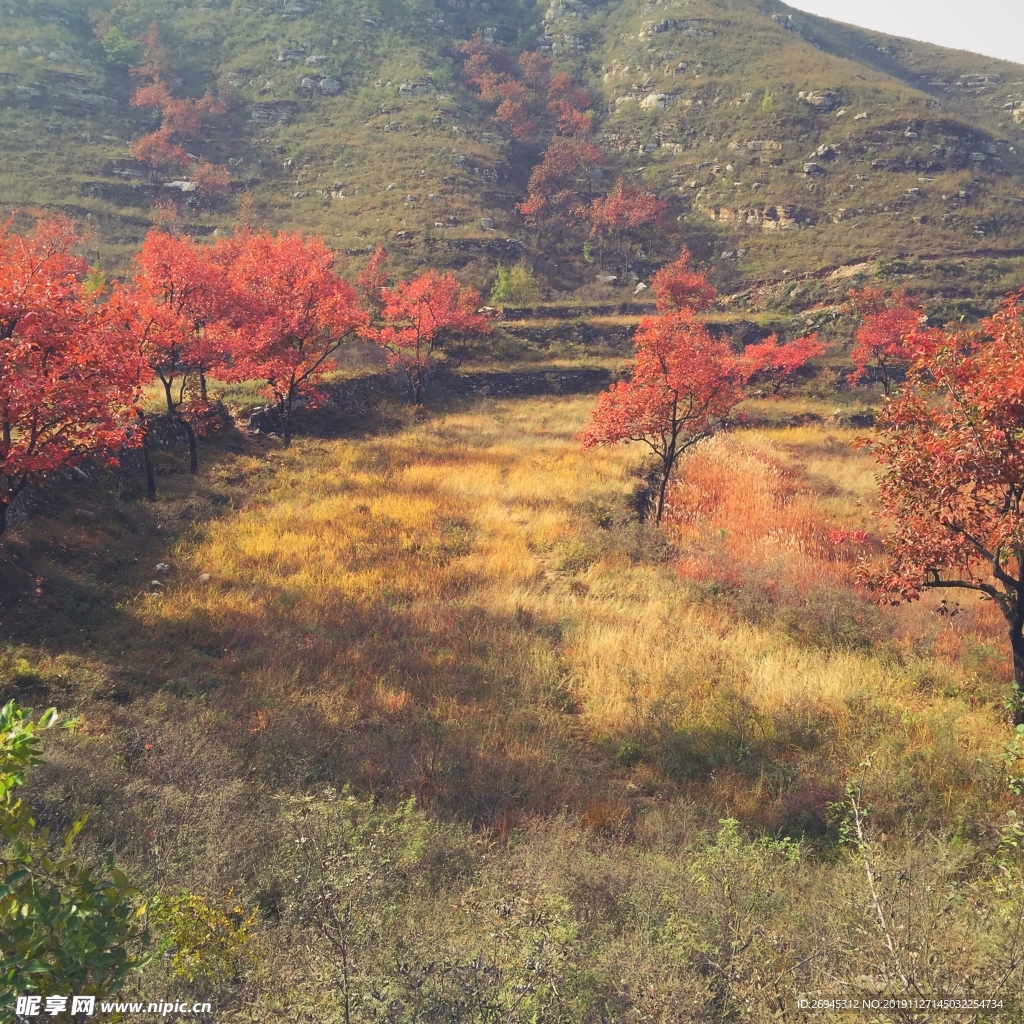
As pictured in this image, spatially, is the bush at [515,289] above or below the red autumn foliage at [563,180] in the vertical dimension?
below

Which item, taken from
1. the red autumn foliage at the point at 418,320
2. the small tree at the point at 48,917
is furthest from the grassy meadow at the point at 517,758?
the red autumn foliage at the point at 418,320

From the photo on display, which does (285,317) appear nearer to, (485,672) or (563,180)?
(485,672)

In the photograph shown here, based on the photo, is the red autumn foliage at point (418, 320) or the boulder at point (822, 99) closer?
the red autumn foliage at point (418, 320)

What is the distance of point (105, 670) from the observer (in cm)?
800

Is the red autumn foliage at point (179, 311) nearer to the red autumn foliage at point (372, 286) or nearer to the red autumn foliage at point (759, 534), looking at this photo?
the red autumn foliage at point (759, 534)

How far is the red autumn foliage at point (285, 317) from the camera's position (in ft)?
69.1

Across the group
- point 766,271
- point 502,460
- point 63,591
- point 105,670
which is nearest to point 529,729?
point 105,670

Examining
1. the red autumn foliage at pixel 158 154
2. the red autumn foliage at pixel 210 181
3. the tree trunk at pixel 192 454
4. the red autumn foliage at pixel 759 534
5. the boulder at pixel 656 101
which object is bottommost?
the tree trunk at pixel 192 454

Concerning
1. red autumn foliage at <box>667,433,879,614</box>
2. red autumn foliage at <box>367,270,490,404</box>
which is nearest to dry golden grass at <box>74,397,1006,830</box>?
red autumn foliage at <box>667,433,879,614</box>

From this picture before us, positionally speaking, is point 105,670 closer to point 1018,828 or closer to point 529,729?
point 529,729

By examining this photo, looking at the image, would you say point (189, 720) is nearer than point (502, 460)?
Yes

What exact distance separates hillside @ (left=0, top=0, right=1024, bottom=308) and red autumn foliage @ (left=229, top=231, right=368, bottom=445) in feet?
78.8

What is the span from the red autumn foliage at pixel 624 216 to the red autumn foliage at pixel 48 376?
50.6 metres

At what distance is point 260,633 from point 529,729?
4.75 m
